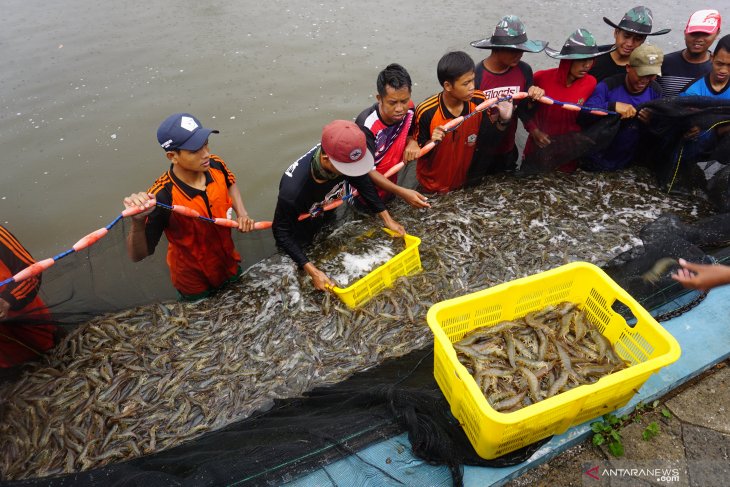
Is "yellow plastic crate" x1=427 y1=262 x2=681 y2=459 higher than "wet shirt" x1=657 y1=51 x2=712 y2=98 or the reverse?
the reverse

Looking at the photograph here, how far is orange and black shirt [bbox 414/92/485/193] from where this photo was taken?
482cm

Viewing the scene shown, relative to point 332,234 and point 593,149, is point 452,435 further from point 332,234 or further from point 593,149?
point 593,149

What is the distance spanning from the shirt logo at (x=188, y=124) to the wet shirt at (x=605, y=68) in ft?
16.0

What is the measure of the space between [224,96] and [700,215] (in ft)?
28.9

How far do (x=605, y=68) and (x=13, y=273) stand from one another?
6647mm

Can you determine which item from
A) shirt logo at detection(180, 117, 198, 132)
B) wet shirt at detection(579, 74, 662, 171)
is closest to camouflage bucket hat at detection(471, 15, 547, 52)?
wet shirt at detection(579, 74, 662, 171)

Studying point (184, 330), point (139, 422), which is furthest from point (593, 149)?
point (139, 422)

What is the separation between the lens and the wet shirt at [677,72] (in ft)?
17.3

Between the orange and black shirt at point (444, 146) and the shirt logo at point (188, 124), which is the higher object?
the shirt logo at point (188, 124)

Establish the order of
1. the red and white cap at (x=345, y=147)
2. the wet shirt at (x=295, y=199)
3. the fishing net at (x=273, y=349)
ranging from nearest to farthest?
the fishing net at (x=273, y=349)
the red and white cap at (x=345, y=147)
the wet shirt at (x=295, y=199)

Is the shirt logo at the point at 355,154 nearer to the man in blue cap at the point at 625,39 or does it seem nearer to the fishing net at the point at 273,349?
the fishing net at the point at 273,349

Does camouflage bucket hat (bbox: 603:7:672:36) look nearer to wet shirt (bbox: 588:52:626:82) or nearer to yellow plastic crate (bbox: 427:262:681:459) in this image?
wet shirt (bbox: 588:52:626:82)

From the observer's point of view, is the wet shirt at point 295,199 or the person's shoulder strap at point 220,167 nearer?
the wet shirt at point 295,199

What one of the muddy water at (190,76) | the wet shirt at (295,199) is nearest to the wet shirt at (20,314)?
the wet shirt at (295,199)
